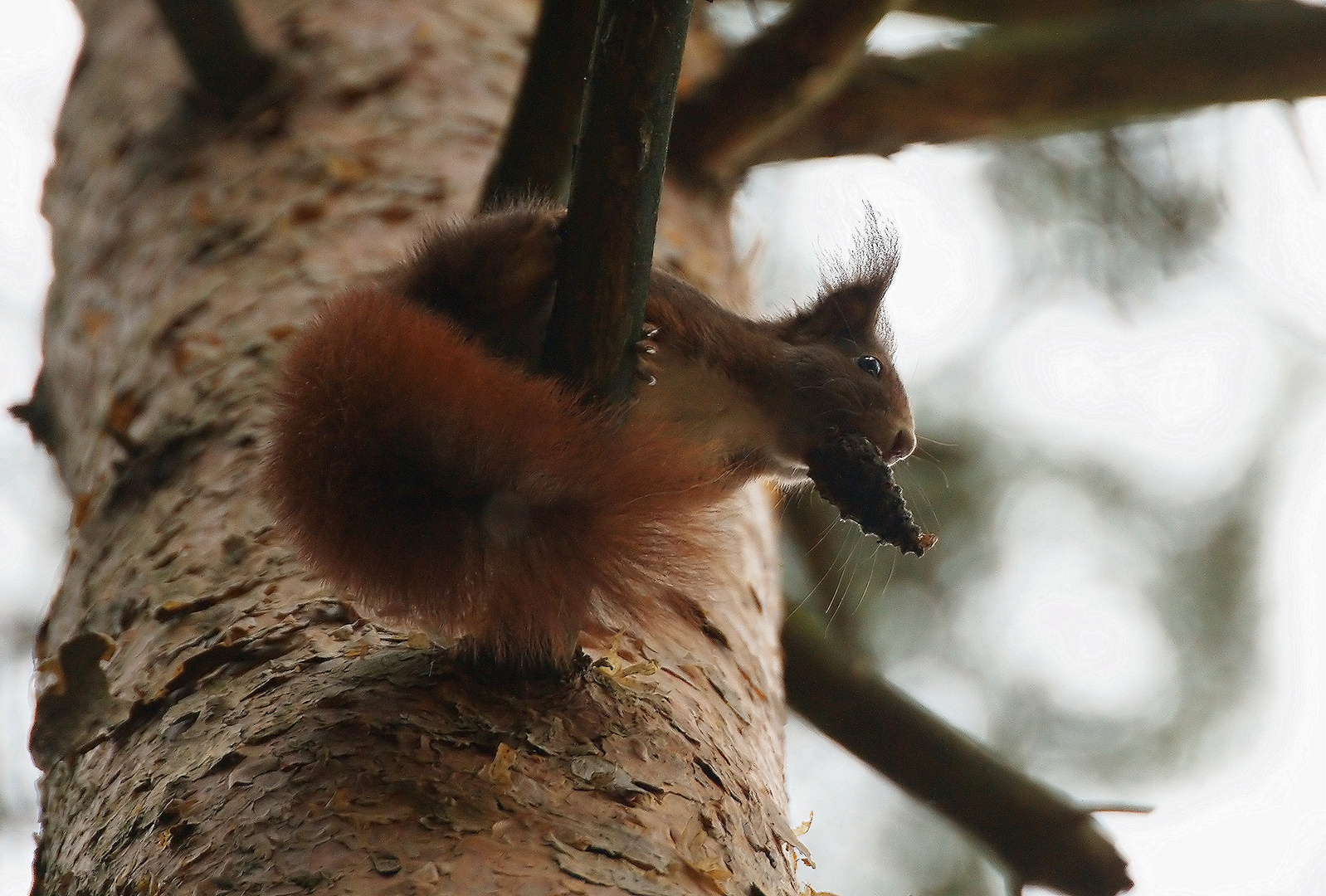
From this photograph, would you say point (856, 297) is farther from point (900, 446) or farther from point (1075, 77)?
point (1075, 77)

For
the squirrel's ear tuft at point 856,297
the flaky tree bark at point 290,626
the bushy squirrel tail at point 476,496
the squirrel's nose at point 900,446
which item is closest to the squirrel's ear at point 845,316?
the squirrel's ear tuft at point 856,297

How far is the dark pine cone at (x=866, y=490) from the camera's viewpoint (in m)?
1.23

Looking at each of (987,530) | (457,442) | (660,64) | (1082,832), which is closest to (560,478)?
(457,442)

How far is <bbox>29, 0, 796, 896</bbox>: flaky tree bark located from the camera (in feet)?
2.95

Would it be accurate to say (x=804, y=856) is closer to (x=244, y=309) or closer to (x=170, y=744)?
(x=170, y=744)

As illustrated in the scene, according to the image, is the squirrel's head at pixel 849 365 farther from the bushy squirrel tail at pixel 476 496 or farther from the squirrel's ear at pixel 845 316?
the bushy squirrel tail at pixel 476 496

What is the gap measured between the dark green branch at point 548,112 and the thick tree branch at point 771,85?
60 centimetres

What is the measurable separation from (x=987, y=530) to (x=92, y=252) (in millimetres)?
2072

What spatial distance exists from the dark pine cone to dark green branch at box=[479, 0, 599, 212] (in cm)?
46

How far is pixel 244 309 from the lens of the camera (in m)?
1.52

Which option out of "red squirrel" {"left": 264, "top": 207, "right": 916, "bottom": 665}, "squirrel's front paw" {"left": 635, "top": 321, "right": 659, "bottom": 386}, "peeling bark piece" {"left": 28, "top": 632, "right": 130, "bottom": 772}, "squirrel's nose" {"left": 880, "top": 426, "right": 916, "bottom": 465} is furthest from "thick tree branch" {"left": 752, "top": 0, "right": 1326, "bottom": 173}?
"peeling bark piece" {"left": 28, "top": 632, "right": 130, "bottom": 772}

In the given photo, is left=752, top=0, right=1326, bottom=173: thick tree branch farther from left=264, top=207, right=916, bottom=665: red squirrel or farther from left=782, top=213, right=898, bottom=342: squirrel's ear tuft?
left=264, top=207, right=916, bottom=665: red squirrel

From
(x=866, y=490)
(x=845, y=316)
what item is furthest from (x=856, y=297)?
(x=866, y=490)

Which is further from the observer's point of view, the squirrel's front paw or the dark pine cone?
the dark pine cone
